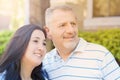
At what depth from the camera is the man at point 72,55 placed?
336 centimetres

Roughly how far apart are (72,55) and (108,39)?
3.58 metres

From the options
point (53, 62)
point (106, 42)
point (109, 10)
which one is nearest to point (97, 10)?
point (109, 10)

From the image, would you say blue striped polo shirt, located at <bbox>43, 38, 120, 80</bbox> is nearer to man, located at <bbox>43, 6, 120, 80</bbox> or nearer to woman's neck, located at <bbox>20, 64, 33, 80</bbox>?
man, located at <bbox>43, 6, 120, 80</bbox>

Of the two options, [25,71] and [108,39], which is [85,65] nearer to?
[25,71]

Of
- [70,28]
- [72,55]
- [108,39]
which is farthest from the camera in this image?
[108,39]

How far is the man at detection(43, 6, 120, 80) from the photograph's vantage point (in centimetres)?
336

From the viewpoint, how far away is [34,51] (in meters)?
3.09

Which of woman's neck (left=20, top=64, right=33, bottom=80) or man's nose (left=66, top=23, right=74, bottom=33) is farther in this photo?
man's nose (left=66, top=23, right=74, bottom=33)

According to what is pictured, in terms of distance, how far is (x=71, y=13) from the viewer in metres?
3.44

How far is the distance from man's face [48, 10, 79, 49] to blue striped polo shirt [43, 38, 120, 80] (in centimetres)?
12

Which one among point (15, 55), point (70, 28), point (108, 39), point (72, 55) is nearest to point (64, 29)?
point (70, 28)

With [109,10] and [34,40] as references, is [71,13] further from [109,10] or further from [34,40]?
[109,10]

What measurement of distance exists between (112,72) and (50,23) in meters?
0.65

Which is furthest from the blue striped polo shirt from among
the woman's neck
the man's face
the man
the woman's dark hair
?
the woman's dark hair
